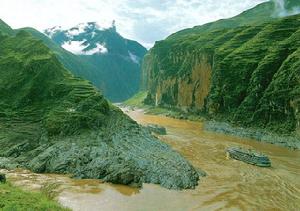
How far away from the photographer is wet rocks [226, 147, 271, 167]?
69.4 metres

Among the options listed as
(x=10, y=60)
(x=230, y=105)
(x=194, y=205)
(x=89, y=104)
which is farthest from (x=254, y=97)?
(x=194, y=205)

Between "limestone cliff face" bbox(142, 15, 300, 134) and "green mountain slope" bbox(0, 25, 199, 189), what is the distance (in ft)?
151

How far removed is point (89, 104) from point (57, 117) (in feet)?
22.6

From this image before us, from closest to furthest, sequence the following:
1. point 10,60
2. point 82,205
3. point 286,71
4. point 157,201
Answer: point 82,205, point 157,201, point 10,60, point 286,71

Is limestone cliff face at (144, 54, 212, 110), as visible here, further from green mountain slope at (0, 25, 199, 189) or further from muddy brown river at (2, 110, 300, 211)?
muddy brown river at (2, 110, 300, 211)

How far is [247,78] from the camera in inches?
5069

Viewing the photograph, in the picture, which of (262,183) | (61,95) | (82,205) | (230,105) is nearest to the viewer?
(82,205)

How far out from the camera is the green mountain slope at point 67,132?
2240 inches

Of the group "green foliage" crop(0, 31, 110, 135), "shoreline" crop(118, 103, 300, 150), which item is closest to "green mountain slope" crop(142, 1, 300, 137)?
"shoreline" crop(118, 103, 300, 150)

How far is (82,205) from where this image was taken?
4478cm

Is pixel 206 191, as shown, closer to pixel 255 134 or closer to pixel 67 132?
pixel 67 132

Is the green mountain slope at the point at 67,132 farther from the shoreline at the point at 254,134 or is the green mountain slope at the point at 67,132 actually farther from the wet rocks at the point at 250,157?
the shoreline at the point at 254,134

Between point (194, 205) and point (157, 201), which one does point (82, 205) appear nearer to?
point (157, 201)

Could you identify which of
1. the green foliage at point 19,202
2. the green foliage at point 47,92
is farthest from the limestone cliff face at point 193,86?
the green foliage at point 19,202
